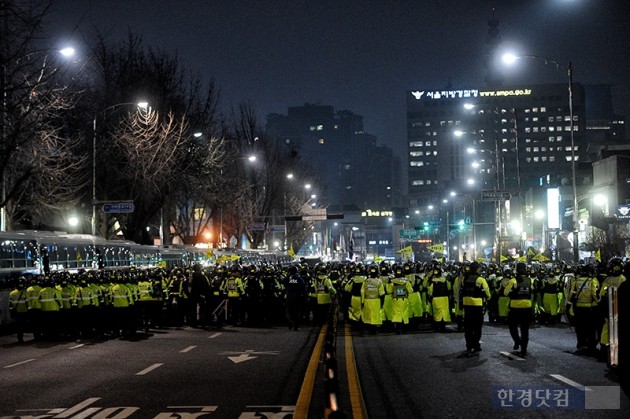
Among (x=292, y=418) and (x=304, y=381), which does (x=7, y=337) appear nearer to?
(x=304, y=381)

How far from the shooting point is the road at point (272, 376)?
10.6 meters

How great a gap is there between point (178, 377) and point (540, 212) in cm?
7511

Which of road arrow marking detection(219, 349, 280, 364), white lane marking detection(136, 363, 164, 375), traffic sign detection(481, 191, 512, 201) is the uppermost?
traffic sign detection(481, 191, 512, 201)

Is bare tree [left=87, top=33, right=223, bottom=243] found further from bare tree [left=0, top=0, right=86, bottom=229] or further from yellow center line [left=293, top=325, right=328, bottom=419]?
yellow center line [left=293, top=325, right=328, bottom=419]

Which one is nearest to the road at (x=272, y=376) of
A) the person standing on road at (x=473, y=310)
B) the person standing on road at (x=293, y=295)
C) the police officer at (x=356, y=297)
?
the person standing on road at (x=473, y=310)

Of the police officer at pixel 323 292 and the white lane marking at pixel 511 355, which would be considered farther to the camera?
the police officer at pixel 323 292

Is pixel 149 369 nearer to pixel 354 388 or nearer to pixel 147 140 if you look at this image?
pixel 354 388

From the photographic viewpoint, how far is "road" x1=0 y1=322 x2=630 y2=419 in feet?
34.9

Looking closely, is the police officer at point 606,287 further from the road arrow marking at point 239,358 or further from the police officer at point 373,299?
the police officer at point 373,299

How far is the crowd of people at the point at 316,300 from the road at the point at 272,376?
85 centimetres

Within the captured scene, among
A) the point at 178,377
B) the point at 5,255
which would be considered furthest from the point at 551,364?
the point at 5,255

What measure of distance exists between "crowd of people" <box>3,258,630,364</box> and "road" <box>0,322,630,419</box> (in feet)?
2.80

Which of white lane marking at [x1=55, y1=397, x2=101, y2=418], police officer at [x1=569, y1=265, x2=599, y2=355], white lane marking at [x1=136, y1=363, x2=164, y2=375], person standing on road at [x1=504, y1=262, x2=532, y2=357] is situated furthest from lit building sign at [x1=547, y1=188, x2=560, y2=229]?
white lane marking at [x1=55, y1=397, x2=101, y2=418]

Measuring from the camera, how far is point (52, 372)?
48.6 feet
